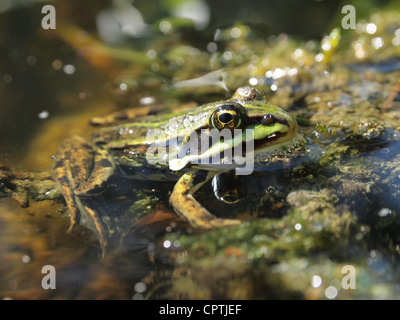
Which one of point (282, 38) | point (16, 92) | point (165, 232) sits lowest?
point (165, 232)

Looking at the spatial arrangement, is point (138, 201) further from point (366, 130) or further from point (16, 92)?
point (16, 92)

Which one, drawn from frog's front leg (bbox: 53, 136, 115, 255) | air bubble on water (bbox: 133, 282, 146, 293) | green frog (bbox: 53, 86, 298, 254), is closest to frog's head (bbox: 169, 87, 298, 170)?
green frog (bbox: 53, 86, 298, 254)

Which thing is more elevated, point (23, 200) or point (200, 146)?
point (200, 146)

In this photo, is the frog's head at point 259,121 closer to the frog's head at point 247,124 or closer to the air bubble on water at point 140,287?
the frog's head at point 247,124

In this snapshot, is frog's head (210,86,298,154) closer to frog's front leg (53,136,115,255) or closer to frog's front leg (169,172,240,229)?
frog's front leg (169,172,240,229)

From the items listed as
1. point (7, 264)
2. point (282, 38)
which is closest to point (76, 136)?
point (7, 264)

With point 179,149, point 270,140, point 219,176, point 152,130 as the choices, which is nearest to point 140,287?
point 219,176
